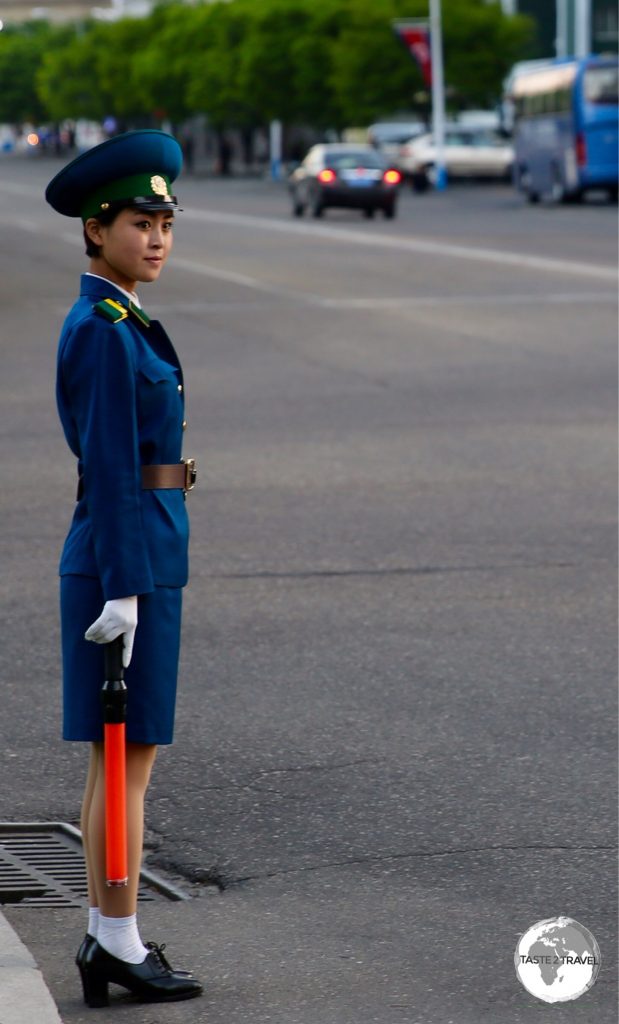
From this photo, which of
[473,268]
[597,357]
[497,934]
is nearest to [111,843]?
[497,934]

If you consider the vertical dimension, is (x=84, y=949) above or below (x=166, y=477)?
below

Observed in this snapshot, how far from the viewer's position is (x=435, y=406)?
13.9m

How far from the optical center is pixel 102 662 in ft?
13.4

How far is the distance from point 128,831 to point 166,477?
0.74 meters

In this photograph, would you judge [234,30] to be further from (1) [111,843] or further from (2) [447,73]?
(1) [111,843]

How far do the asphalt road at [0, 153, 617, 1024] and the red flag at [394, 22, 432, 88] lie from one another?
53621 millimetres

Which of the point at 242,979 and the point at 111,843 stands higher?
the point at 111,843

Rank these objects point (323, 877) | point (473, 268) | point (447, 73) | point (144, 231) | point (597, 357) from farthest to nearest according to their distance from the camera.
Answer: point (447, 73) < point (473, 268) < point (597, 357) < point (323, 877) < point (144, 231)

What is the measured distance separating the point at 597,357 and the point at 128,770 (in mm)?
12937

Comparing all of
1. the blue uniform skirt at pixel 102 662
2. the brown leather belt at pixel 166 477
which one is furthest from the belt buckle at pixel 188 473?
the blue uniform skirt at pixel 102 662

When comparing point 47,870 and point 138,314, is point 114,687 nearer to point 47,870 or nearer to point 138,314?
point 138,314

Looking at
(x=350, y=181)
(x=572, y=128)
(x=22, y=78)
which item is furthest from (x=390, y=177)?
(x=22, y=78)

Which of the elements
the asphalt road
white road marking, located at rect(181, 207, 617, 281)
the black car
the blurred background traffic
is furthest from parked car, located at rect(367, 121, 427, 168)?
the asphalt road

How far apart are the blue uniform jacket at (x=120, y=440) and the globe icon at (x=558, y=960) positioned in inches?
44.4
